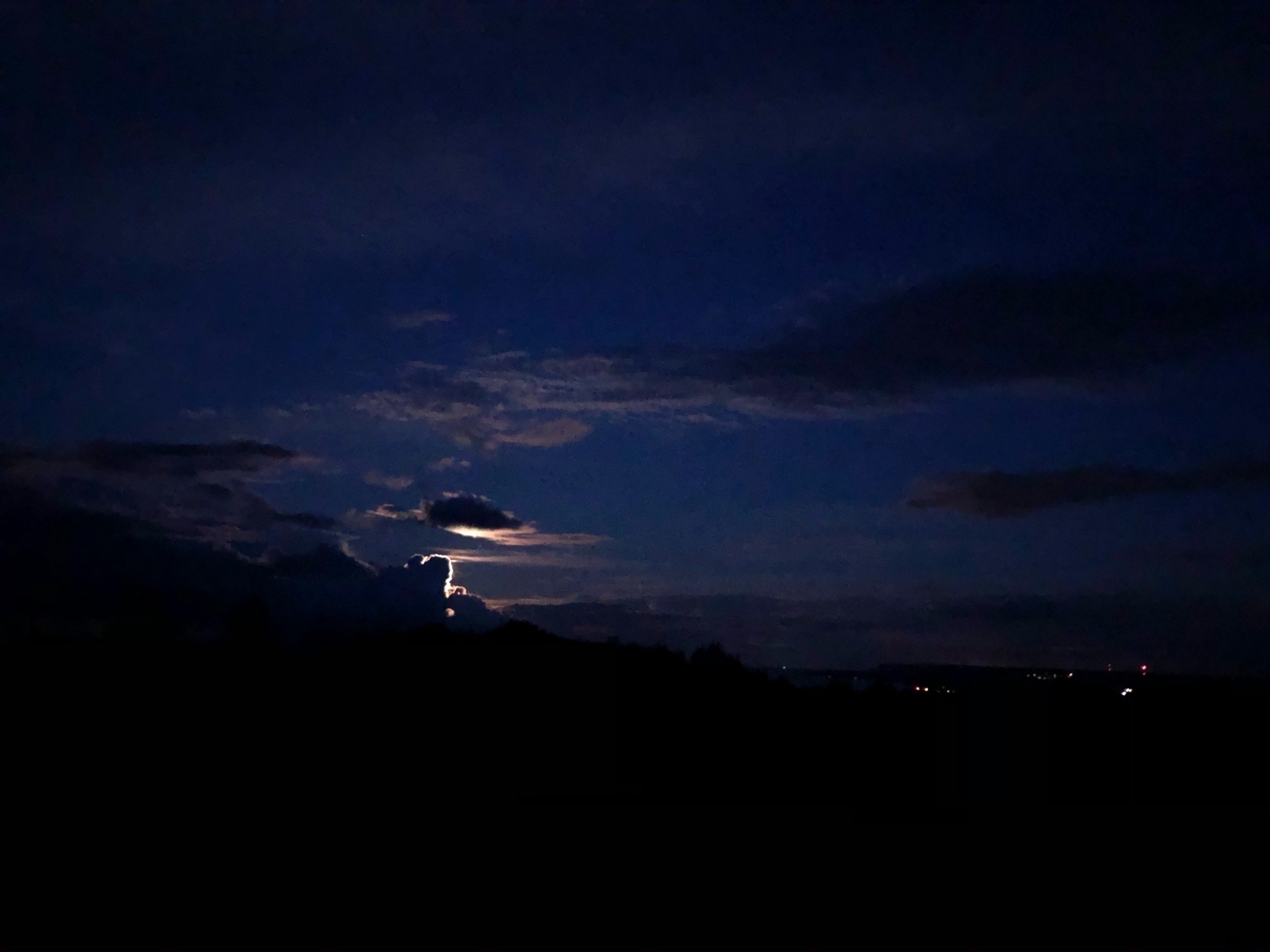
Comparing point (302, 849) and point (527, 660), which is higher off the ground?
point (527, 660)

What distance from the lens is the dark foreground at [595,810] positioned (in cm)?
1405

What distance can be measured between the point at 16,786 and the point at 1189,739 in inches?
1081

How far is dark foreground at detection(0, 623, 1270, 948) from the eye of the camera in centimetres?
1405

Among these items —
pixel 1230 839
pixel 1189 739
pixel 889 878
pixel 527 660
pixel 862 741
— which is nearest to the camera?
pixel 889 878

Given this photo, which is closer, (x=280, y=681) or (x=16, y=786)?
(x=16, y=786)

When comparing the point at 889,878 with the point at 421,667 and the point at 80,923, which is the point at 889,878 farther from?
the point at 421,667

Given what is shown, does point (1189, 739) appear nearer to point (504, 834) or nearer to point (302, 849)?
point (504, 834)

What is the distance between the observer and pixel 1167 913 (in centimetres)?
1445

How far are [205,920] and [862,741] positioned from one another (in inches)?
802

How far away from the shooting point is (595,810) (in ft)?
66.7

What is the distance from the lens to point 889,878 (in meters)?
15.9

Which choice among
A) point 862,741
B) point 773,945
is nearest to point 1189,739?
point 862,741

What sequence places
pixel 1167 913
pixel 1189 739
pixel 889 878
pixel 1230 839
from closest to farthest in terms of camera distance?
pixel 1167 913 → pixel 889 878 → pixel 1230 839 → pixel 1189 739

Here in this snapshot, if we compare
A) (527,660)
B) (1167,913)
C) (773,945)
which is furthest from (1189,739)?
(527,660)
